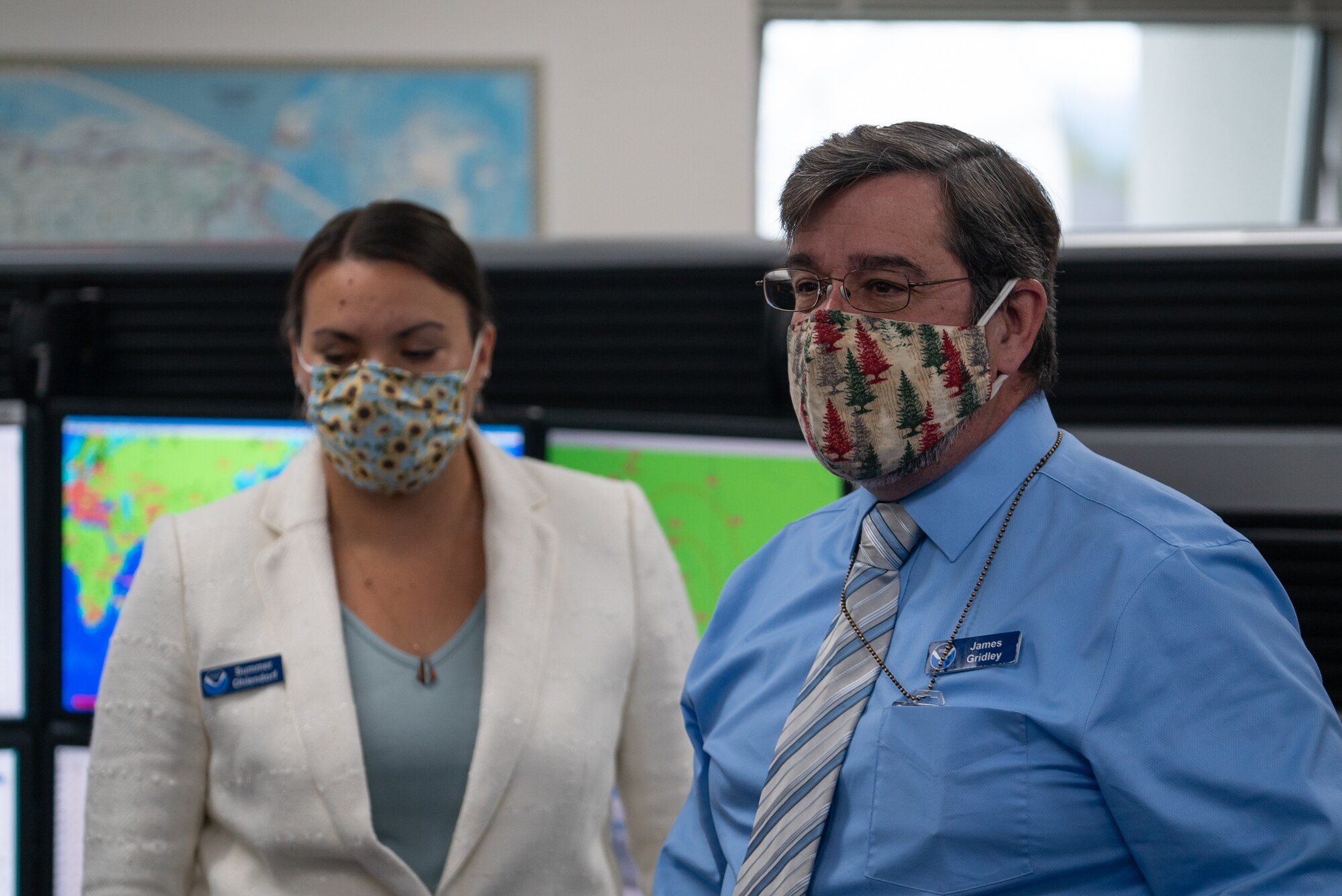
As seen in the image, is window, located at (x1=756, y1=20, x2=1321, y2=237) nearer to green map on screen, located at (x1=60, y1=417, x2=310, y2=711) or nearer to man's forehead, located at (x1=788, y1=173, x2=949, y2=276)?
green map on screen, located at (x1=60, y1=417, x2=310, y2=711)

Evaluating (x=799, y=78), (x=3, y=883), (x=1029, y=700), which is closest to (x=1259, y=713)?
(x=1029, y=700)

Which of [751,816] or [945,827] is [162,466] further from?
[945,827]

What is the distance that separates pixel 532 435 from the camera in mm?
1812

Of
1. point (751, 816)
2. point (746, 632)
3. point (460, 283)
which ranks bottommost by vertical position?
point (751, 816)

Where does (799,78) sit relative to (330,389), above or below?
above

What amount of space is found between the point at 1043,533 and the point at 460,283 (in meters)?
0.83

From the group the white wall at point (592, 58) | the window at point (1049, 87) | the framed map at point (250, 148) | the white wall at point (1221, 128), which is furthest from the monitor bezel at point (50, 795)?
the white wall at point (1221, 128)

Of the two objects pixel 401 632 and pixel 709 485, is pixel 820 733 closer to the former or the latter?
pixel 401 632

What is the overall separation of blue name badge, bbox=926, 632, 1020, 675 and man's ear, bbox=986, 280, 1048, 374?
0.25 m

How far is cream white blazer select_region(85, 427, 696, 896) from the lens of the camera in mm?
1310

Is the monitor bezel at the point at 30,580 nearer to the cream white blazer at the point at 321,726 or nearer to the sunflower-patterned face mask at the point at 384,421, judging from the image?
the cream white blazer at the point at 321,726

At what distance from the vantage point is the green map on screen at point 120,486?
1.83m

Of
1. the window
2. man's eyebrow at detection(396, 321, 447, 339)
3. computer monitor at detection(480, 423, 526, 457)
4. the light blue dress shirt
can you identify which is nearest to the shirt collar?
the light blue dress shirt

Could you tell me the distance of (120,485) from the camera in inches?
72.4
